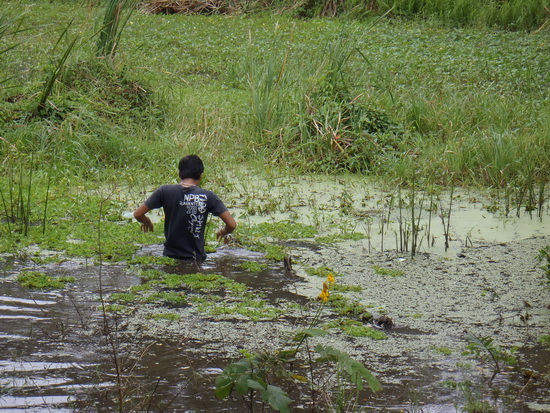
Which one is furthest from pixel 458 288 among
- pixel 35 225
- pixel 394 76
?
pixel 394 76

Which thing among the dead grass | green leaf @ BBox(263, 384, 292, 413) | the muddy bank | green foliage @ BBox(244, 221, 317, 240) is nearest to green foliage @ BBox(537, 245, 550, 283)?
the muddy bank

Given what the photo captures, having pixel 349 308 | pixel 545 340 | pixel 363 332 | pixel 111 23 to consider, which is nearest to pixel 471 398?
pixel 363 332

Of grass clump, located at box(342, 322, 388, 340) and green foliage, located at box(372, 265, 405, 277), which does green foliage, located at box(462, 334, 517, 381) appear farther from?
green foliage, located at box(372, 265, 405, 277)

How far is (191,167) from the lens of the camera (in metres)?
6.12

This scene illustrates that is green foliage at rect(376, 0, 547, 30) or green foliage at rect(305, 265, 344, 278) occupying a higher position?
green foliage at rect(376, 0, 547, 30)

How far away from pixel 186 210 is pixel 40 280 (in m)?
1.20

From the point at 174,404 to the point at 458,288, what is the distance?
2.78 m

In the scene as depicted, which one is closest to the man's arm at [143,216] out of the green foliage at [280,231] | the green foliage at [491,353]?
the green foliage at [280,231]

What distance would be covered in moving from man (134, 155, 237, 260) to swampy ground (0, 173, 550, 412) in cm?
17

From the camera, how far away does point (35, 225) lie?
7070 millimetres

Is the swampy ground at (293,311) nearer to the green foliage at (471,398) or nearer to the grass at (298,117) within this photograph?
the green foliage at (471,398)

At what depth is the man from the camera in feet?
20.0

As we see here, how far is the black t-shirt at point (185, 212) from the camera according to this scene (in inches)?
239

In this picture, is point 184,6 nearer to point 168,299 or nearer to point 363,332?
point 168,299
